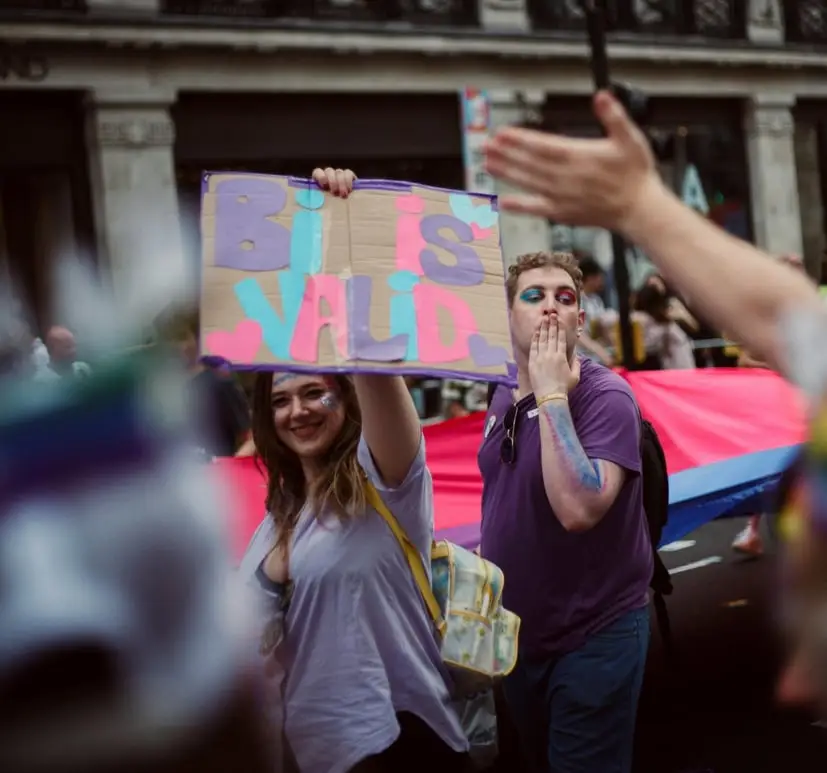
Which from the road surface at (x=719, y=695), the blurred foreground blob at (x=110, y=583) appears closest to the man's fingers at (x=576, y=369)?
the road surface at (x=719, y=695)

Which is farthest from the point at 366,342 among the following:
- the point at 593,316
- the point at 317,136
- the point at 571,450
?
the point at 317,136

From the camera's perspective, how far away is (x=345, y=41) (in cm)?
1666

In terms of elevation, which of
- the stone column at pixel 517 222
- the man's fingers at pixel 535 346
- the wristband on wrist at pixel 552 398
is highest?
the stone column at pixel 517 222

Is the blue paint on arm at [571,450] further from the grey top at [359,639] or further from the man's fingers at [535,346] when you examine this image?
the grey top at [359,639]

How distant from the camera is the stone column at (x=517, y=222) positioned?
706 inches

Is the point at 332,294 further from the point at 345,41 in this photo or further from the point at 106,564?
the point at 345,41

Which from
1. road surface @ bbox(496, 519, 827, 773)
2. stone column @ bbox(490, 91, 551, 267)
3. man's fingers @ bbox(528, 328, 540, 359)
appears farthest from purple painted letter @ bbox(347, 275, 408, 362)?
stone column @ bbox(490, 91, 551, 267)

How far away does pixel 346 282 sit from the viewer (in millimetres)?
2551

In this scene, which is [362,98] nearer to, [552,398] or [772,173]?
[772,173]

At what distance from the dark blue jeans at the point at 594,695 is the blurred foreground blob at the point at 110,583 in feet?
6.17

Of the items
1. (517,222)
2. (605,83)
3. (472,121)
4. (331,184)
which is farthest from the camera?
(517,222)

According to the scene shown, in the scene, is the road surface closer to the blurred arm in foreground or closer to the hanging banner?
the blurred arm in foreground

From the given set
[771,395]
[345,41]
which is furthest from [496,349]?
[345,41]

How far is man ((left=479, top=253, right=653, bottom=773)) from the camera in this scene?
10.6 ft
